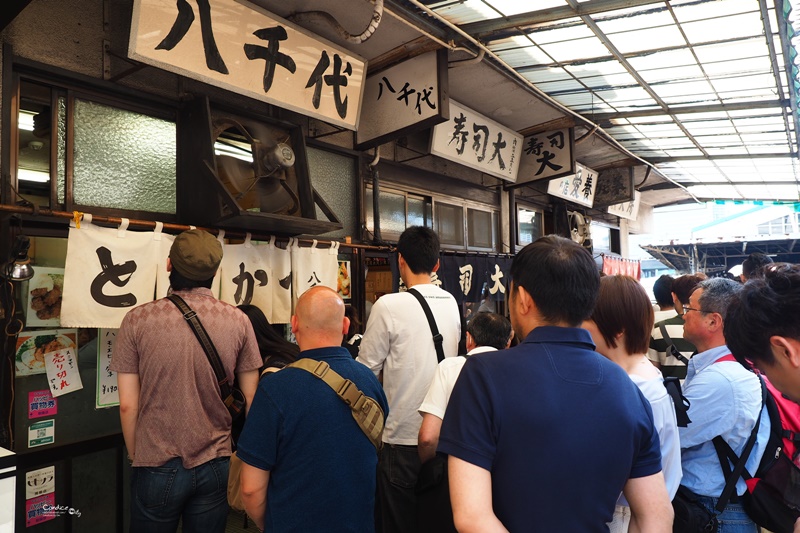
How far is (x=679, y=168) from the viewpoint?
1312 centimetres

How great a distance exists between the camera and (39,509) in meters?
4.18

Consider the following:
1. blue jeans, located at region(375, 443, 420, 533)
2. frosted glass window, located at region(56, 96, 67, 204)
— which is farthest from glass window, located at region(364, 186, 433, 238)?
blue jeans, located at region(375, 443, 420, 533)

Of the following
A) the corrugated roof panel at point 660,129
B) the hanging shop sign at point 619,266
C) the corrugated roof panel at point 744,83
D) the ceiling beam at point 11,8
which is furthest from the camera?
the hanging shop sign at point 619,266

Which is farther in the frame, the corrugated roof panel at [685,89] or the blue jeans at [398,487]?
the corrugated roof panel at [685,89]

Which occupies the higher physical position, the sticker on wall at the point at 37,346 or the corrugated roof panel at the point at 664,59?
the corrugated roof panel at the point at 664,59

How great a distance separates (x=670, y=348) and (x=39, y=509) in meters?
5.87

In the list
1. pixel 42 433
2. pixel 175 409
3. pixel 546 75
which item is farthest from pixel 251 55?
pixel 546 75

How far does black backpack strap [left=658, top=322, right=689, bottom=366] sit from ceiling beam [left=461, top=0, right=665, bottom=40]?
130 inches

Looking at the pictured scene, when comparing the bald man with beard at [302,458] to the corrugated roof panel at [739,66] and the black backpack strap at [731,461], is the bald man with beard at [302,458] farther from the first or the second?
the corrugated roof panel at [739,66]

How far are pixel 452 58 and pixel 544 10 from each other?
57.3 inches

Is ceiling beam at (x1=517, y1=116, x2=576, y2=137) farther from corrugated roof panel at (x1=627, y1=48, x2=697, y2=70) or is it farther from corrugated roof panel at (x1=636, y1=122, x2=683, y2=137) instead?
corrugated roof panel at (x1=627, y1=48, x2=697, y2=70)

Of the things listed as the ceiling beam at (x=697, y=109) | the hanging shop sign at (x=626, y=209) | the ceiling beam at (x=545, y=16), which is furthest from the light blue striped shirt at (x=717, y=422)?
the hanging shop sign at (x=626, y=209)

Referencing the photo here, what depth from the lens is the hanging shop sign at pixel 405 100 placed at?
6.40 meters

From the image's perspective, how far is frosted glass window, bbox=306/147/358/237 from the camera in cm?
677
